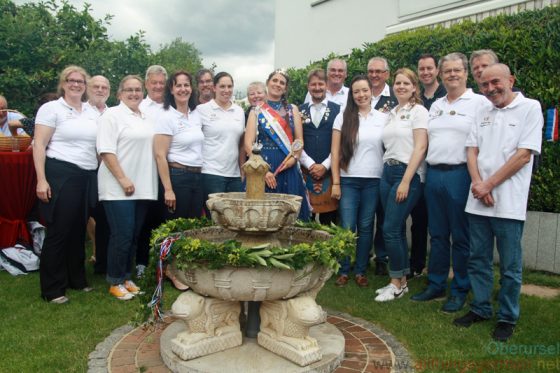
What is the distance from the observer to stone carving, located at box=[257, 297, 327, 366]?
361 centimetres

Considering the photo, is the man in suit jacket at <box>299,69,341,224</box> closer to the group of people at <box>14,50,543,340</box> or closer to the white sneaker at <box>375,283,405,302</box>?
the group of people at <box>14,50,543,340</box>

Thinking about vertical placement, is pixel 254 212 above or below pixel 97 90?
below

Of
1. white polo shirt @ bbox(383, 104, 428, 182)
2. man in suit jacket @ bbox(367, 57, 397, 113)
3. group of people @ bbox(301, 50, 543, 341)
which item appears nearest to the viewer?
group of people @ bbox(301, 50, 543, 341)

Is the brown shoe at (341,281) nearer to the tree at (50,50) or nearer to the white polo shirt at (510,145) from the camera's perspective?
the white polo shirt at (510,145)

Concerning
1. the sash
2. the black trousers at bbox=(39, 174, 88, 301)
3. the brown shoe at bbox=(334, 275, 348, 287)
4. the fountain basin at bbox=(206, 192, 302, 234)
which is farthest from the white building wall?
the black trousers at bbox=(39, 174, 88, 301)

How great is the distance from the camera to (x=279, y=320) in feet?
12.3

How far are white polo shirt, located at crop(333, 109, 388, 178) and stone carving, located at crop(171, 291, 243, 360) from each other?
222 centimetres

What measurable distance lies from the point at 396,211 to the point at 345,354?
5.61 feet

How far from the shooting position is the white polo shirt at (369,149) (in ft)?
17.6

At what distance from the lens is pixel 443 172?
4750 millimetres

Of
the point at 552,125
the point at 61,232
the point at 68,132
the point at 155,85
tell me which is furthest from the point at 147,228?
the point at 552,125

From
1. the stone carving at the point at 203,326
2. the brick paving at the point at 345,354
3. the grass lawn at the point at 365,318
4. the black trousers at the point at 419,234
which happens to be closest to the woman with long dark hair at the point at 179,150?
the grass lawn at the point at 365,318

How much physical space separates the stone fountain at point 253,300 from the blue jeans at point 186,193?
1568 mm

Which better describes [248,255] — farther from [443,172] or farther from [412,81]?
[412,81]
